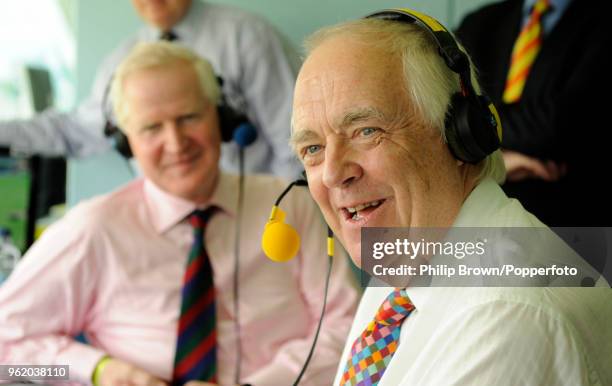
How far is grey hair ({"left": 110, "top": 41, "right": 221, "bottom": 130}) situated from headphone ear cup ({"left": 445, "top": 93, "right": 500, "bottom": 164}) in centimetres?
85

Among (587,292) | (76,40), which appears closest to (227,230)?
(587,292)

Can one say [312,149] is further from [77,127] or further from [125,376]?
[77,127]

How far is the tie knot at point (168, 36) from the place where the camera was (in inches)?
86.4

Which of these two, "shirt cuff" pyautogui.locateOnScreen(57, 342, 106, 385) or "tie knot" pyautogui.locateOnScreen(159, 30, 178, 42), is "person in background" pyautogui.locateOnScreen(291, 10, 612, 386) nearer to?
"shirt cuff" pyautogui.locateOnScreen(57, 342, 106, 385)

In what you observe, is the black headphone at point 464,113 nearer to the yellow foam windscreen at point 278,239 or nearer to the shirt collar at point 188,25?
the yellow foam windscreen at point 278,239

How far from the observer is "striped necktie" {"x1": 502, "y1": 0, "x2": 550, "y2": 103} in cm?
176

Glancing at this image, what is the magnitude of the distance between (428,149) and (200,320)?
0.76 m

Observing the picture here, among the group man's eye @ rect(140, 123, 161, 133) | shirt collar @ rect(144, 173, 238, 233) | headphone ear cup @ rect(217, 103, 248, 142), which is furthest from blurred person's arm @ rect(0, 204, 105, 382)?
headphone ear cup @ rect(217, 103, 248, 142)

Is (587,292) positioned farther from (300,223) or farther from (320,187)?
(300,223)

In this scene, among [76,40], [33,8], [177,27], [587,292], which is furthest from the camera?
[33,8]

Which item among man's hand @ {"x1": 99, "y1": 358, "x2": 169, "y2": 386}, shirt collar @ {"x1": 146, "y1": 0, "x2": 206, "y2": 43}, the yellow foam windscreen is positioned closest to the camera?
A: the yellow foam windscreen

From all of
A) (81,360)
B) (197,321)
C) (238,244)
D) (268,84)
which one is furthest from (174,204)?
(268,84)

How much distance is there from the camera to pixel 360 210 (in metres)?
0.92

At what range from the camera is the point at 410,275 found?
3.02ft
